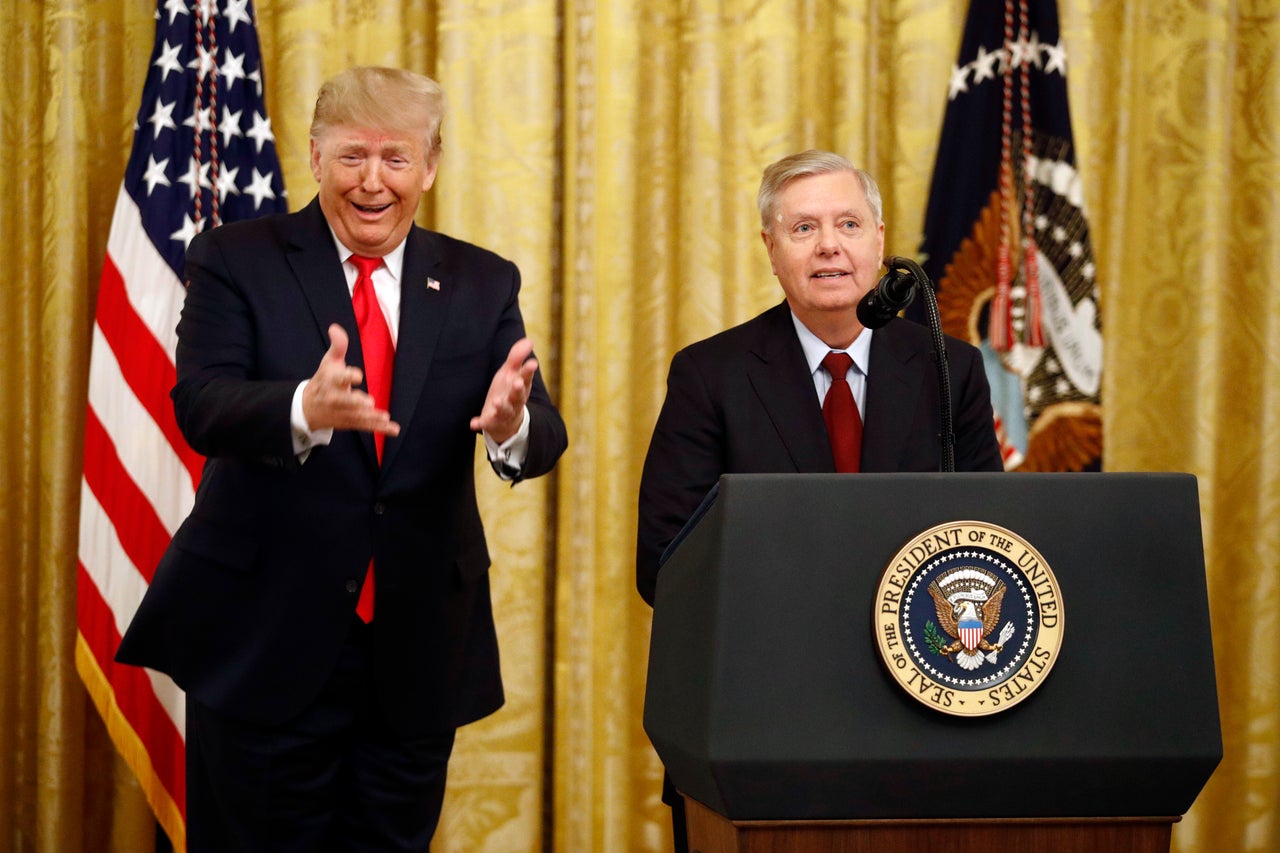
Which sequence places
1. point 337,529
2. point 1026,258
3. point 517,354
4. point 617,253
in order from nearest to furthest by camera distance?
point 517,354 → point 337,529 → point 1026,258 → point 617,253

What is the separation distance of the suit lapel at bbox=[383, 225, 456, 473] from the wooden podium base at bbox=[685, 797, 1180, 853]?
3.20 feet

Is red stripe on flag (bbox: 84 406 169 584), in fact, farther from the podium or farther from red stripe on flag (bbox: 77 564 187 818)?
the podium

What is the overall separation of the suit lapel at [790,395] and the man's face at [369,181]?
0.67 metres

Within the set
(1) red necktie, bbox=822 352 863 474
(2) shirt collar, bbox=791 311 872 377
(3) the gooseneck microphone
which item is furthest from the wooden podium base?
(2) shirt collar, bbox=791 311 872 377

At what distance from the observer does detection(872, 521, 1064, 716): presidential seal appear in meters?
1.27

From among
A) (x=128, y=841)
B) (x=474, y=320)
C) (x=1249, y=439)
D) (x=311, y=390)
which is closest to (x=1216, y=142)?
(x=1249, y=439)

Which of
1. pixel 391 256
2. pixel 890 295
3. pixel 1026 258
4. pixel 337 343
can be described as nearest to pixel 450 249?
pixel 391 256

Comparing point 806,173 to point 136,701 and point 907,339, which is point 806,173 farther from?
point 136,701

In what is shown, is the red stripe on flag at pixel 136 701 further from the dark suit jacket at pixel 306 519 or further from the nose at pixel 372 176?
the nose at pixel 372 176

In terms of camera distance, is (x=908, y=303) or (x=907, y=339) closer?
(x=908, y=303)

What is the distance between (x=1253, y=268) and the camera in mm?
3699

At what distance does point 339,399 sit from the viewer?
1.78m

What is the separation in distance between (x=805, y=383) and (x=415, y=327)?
679 mm

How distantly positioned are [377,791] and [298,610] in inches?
13.7
